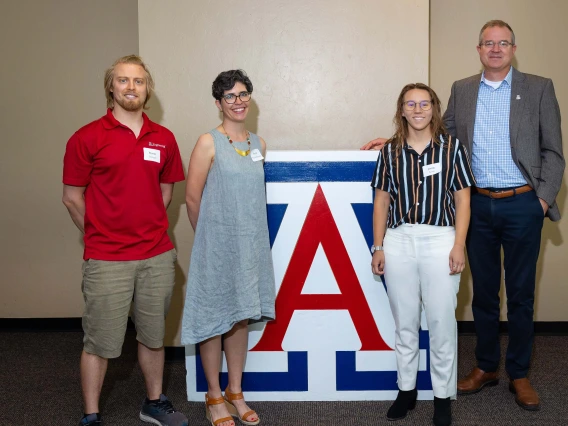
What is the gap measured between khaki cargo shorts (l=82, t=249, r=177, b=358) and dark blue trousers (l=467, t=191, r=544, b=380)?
4.93ft

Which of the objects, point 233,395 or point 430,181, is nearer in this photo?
point 430,181

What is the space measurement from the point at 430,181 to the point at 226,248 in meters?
0.93

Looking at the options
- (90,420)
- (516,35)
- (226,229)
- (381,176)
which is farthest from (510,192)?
(90,420)

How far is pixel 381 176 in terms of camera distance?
279cm

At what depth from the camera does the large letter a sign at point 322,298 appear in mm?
3027

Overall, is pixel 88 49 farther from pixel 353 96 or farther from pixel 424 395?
pixel 424 395

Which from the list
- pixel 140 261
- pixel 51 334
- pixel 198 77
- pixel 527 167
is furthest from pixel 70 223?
pixel 527 167

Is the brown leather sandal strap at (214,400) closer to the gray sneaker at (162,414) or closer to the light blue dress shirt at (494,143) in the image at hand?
the gray sneaker at (162,414)

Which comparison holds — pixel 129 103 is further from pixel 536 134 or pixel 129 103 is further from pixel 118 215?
pixel 536 134

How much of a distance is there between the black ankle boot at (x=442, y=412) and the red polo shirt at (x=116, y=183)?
1.43 metres

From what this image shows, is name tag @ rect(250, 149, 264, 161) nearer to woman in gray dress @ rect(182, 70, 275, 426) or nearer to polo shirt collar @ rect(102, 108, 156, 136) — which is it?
woman in gray dress @ rect(182, 70, 275, 426)

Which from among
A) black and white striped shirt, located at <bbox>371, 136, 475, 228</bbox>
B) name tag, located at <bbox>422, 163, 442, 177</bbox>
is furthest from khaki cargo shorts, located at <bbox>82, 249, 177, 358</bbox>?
name tag, located at <bbox>422, 163, 442, 177</bbox>

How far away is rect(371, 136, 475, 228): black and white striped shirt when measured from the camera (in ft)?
8.80

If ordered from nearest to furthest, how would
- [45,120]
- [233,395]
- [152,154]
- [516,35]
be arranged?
[152,154]
[233,395]
[516,35]
[45,120]
